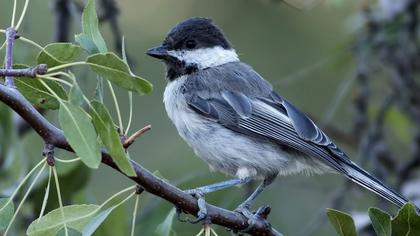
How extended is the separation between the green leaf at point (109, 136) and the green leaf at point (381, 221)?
2.50 ft

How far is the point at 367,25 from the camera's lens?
4.93 metres

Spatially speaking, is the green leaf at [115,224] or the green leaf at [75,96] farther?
the green leaf at [115,224]

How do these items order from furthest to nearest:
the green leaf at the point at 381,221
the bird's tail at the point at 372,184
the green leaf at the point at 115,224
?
the bird's tail at the point at 372,184, the green leaf at the point at 115,224, the green leaf at the point at 381,221

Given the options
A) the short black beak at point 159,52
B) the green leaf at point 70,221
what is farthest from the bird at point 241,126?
the green leaf at point 70,221

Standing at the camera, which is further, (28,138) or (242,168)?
(28,138)

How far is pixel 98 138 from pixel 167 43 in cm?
199

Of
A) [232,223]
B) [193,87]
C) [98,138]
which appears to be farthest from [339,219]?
[193,87]

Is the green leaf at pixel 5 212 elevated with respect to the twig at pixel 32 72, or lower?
lower

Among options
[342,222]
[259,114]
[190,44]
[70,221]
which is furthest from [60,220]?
[190,44]

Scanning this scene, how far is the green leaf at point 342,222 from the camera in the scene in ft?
7.88

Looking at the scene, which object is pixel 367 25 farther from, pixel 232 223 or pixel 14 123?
pixel 232 223

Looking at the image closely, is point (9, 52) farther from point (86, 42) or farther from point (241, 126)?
point (241, 126)

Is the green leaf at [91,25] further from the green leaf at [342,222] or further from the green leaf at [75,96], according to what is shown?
the green leaf at [342,222]

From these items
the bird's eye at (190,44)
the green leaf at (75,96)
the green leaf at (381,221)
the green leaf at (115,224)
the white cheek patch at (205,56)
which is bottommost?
the green leaf at (115,224)
